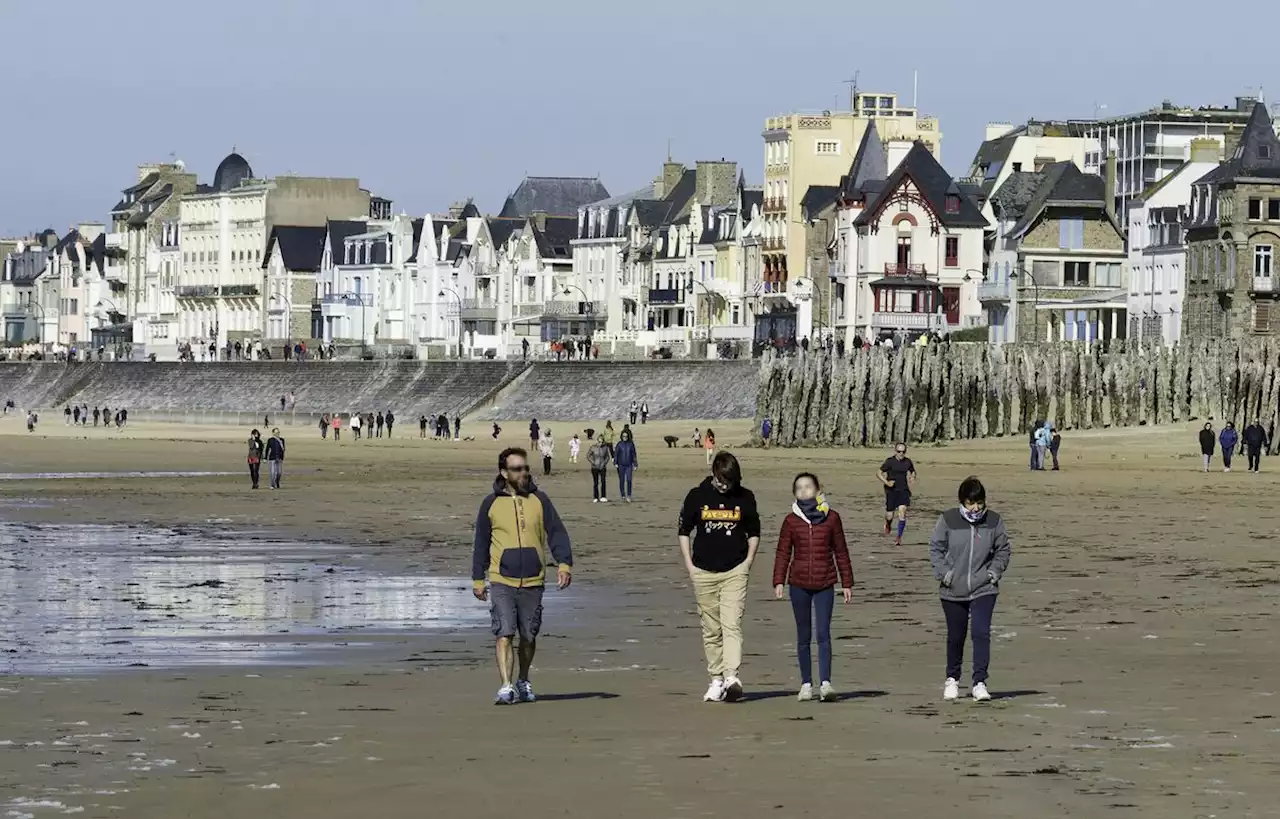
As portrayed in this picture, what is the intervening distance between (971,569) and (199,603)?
1009 centimetres

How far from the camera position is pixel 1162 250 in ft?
317

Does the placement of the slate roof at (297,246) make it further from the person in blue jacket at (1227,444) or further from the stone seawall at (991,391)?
the person in blue jacket at (1227,444)

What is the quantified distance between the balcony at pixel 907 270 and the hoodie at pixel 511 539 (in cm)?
9265

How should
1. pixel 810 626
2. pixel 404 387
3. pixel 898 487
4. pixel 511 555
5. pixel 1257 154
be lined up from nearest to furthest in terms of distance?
pixel 511 555
pixel 810 626
pixel 898 487
pixel 1257 154
pixel 404 387

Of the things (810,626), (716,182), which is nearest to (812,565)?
(810,626)

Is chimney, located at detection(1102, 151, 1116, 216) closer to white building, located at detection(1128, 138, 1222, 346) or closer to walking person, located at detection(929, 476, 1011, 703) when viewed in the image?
white building, located at detection(1128, 138, 1222, 346)

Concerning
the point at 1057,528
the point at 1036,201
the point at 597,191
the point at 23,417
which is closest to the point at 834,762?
the point at 1057,528

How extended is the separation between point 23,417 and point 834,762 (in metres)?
122

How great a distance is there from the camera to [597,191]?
156 meters

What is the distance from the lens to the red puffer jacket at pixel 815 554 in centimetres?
1544

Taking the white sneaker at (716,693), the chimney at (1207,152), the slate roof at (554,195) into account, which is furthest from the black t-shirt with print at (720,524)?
the slate roof at (554,195)

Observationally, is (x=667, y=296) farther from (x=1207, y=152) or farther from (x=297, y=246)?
(x=297, y=246)

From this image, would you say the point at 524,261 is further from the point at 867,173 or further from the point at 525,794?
the point at 525,794

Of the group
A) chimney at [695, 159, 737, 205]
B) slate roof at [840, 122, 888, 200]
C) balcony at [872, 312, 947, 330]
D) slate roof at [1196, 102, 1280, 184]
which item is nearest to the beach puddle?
slate roof at [1196, 102, 1280, 184]
